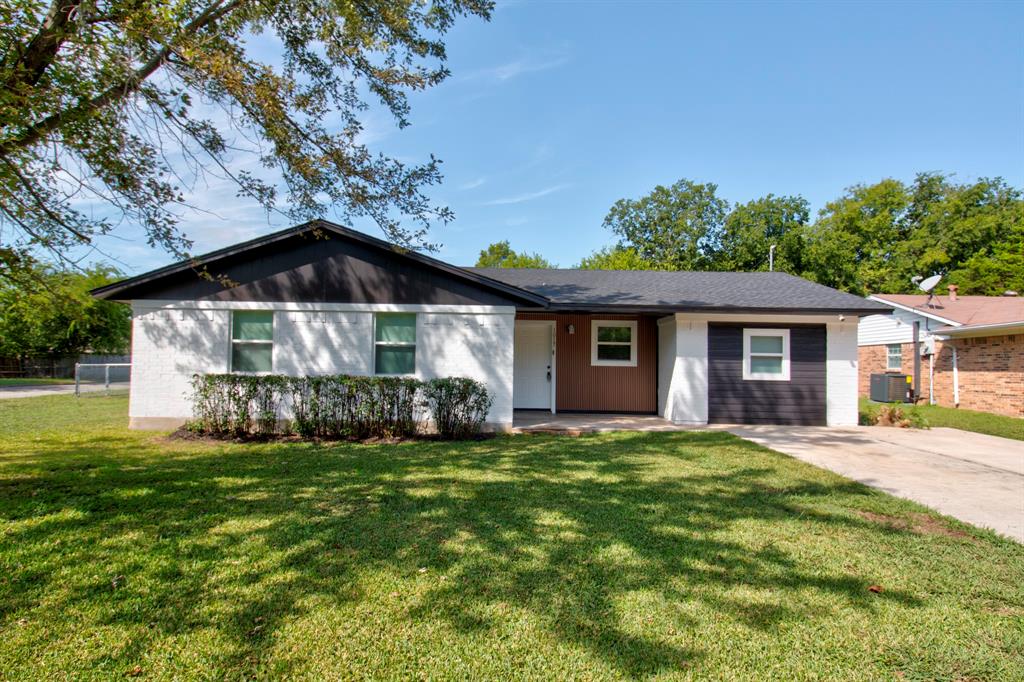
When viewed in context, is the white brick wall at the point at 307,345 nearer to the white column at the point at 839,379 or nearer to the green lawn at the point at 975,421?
the white column at the point at 839,379

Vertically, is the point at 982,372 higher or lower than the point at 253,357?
lower

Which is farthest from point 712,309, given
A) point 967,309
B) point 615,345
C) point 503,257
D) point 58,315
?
point 503,257

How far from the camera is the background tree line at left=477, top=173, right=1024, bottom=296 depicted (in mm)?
31297

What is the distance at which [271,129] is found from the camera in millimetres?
6121

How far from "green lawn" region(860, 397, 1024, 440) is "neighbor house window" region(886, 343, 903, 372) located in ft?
10.7

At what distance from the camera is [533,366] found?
12711 millimetres

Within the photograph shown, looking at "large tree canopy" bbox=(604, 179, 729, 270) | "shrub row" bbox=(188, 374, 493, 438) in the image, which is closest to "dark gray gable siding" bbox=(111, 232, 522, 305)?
"shrub row" bbox=(188, 374, 493, 438)

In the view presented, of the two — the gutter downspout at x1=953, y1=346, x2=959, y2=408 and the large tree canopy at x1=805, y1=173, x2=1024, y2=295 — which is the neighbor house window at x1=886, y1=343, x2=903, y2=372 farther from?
the large tree canopy at x1=805, y1=173, x2=1024, y2=295

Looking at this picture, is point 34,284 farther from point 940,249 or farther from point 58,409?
point 940,249

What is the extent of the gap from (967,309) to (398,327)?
19716 mm

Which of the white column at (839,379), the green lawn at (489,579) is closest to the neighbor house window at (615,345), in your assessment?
the white column at (839,379)

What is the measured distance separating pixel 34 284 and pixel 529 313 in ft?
29.1

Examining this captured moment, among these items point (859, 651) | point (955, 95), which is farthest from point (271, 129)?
point (955, 95)

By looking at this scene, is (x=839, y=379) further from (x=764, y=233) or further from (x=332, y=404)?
(x=764, y=233)
